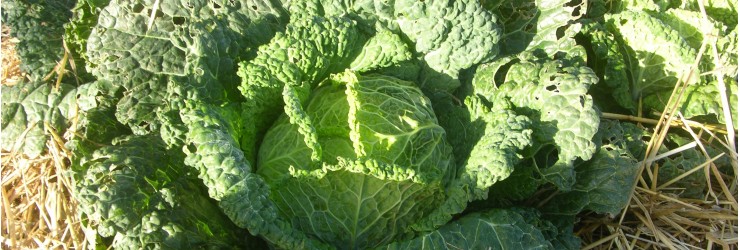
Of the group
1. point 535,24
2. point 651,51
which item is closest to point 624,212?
point 651,51

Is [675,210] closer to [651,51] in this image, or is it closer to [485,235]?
[651,51]

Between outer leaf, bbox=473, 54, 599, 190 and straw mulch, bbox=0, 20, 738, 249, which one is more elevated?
outer leaf, bbox=473, 54, 599, 190

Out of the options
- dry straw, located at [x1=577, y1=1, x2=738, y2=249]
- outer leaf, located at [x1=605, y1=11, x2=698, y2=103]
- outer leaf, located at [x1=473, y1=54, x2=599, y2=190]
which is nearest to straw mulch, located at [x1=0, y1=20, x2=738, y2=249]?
dry straw, located at [x1=577, y1=1, x2=738, y2=249]

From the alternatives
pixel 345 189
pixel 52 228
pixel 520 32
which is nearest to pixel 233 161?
pixel 345 189

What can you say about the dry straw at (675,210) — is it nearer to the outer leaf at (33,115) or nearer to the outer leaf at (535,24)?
the outer leaf at (535,24)

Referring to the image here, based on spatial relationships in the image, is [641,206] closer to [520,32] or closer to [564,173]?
[564,173]

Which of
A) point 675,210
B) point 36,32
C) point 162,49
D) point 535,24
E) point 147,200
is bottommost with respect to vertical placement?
point 675,210

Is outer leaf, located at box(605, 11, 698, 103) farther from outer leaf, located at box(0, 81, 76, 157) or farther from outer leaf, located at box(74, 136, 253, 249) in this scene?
outer leaf, located at box(0, 81, 76, 157)

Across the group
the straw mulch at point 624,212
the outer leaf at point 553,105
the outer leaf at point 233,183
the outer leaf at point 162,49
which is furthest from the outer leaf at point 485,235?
the outer leaf at point 162,49

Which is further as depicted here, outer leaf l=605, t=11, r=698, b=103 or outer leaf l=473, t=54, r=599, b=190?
outer leaf l=605, t=11, r=698, b=103
